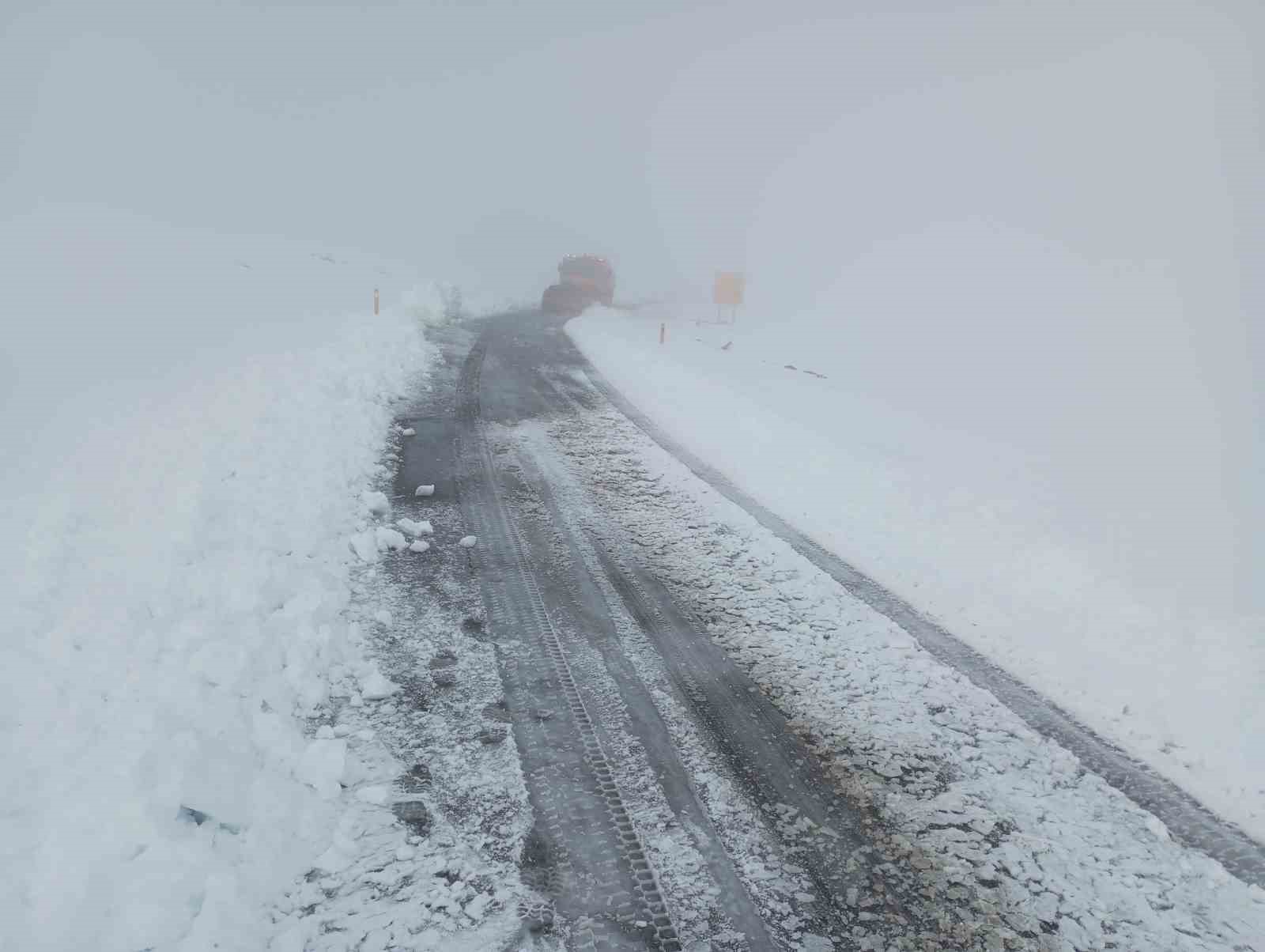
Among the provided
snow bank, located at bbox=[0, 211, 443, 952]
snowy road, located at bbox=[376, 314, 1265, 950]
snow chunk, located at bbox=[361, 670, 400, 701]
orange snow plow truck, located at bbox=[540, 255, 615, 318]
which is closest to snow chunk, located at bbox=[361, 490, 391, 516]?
snow bank, located at bbox=[0, 211, 443, 952]

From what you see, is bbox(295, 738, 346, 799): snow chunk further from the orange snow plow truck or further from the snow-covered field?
the orange snow plow truck

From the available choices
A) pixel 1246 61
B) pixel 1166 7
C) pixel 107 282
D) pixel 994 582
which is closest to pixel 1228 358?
pixel 994 582

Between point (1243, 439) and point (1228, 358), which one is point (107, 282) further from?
point (1228, 358)

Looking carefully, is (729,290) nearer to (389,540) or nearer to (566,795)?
(389,540)

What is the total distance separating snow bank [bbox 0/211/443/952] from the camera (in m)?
3.26


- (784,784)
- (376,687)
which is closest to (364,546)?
(376,687)

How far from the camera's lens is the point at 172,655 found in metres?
4.71

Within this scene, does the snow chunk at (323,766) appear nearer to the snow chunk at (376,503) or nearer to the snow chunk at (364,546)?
the snow chunk at (364,546)

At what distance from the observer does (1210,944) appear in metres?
3.63

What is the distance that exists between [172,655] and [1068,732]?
6.55 metres

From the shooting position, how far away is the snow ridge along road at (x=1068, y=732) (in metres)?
4.30

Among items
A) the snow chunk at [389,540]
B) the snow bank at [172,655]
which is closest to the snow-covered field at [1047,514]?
the snow chunk at [389,540]

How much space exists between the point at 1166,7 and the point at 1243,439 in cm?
9468

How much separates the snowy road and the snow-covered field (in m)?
0.80
